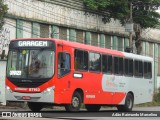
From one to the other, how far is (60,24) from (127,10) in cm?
790

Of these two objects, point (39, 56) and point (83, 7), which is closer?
point (39, 56)

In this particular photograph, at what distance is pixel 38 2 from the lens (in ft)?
108

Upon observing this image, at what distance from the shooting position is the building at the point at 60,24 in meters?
30.7

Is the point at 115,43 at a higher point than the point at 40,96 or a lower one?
higher

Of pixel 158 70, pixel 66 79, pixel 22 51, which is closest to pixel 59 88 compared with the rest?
pixel 66 79

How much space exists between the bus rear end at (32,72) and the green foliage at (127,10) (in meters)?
18.2

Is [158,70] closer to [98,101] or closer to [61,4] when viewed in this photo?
[61,4]

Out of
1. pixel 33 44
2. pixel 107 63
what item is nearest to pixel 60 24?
pixel 107 63

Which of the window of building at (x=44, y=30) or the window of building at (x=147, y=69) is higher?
the window of building at (x=44, y=30)

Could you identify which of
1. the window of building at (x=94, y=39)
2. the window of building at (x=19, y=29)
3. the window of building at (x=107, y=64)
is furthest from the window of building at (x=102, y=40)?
the window of building at (x=107, y=64)

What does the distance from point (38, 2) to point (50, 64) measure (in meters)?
14.1

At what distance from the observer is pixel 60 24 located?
3509 centimetres

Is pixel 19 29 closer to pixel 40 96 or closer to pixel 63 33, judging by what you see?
pixel 63 33

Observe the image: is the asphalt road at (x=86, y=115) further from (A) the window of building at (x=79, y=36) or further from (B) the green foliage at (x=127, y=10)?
(B) the green foliage at (x=127, y=10)
